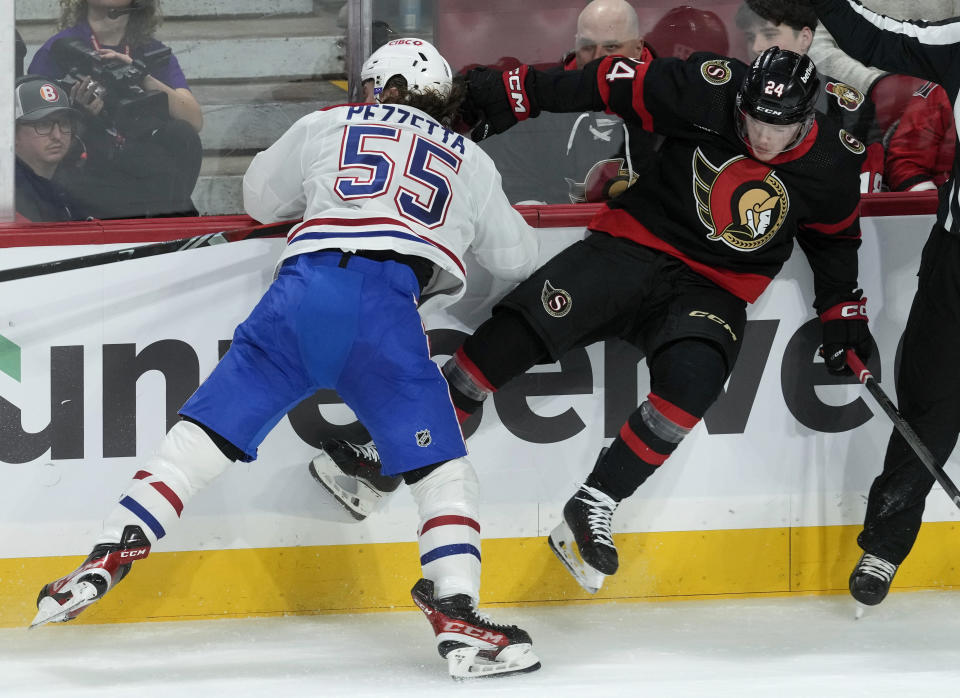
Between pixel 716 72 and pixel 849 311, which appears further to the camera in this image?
pixel 849 311

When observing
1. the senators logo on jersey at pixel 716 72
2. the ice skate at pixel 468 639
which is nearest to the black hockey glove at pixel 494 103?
the senators logo on jersey at pixel 716 72

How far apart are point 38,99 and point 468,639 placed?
5.15 feet

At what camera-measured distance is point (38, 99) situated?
8.54ft

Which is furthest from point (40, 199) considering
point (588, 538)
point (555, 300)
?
point (588, 538)

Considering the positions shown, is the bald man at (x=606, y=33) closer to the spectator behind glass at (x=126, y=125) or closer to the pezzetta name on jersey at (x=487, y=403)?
the pezzetta name on jersey at (x=487, y=403)

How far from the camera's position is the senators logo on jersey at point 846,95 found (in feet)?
8.98

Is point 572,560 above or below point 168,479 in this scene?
below

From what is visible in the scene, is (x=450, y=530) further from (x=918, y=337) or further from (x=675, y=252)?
(x=918, y=337)

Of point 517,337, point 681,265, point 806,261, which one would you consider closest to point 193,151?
point 517,337

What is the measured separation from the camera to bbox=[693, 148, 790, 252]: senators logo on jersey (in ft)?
7.95

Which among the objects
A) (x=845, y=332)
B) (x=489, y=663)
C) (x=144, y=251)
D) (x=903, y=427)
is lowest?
(x=489, y=663)

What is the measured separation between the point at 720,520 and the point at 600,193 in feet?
2.70

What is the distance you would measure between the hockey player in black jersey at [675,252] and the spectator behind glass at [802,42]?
0.28 meters

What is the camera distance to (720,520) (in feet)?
8.79
